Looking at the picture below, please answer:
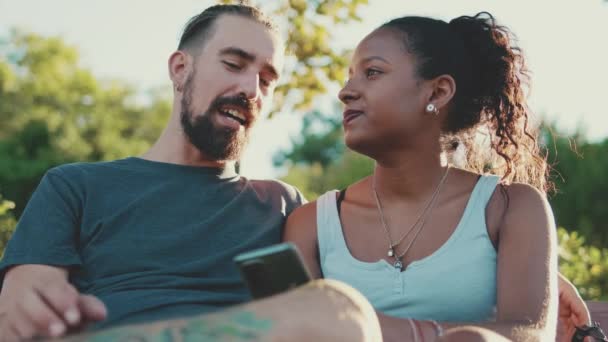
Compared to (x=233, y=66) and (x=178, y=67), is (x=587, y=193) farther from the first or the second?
(x=233, y=66)

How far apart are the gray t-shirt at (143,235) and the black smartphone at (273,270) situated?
1095 millimetres

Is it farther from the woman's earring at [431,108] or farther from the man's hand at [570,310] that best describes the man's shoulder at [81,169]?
the man's hand at [570,310]

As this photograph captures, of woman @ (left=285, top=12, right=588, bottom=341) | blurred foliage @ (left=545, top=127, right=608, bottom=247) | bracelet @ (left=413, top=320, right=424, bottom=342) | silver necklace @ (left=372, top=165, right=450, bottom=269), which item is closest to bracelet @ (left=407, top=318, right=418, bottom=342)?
bracelet @ (left=413, top=320, right=424, bottom=342)

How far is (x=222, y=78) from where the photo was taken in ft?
11.4

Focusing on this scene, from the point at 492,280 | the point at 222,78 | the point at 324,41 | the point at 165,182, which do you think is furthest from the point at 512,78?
the point at 324,41

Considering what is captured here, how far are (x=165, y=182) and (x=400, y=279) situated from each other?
983mm

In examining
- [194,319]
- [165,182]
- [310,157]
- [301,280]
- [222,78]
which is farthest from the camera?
[310,157]

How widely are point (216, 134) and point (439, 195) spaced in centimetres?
95

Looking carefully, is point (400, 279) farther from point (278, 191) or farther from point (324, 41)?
point (324, 41)

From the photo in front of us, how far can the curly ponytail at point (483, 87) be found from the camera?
3.32 meters

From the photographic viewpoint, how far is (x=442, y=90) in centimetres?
329

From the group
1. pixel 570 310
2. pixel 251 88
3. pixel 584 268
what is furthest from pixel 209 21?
pixel 584 268

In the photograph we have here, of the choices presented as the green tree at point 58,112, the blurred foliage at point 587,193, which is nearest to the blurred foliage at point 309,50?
the blurred foliage at point 587,193

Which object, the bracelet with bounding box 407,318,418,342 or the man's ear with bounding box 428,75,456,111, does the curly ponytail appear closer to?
the man's ear with bounding box 428,75,456,111
